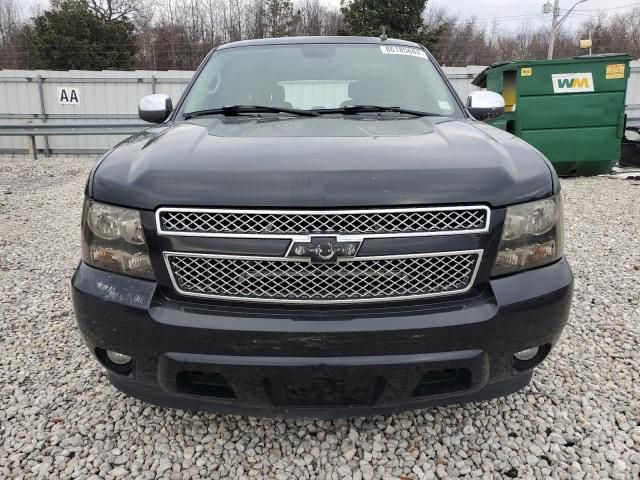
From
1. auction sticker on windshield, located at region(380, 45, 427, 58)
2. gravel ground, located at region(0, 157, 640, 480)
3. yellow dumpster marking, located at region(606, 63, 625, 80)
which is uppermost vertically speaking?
yellow dumpster marking, located at region(606, 63, 625, 80)

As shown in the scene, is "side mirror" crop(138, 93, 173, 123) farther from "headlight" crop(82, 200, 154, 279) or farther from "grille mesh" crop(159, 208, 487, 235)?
"grille mesh" crop(159, 208, 487, 235)

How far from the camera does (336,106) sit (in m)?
2.76

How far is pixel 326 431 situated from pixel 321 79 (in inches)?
79.0

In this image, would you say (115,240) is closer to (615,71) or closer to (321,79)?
(321,79)

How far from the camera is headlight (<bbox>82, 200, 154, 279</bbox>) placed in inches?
67.2

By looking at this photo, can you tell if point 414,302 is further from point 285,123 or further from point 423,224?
point 285,123

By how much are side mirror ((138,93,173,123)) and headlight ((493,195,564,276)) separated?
87.6 inches

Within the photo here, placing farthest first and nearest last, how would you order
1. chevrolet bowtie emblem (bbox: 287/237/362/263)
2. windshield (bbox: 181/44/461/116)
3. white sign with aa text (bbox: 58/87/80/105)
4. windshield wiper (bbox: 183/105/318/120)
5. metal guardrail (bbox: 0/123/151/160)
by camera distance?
white sign with aa text (bbox: 58/87/80/105), metal guardrail (bbox: 0/123/151/160), windshield (bbox: 181/44/461/116), windshield wiper (bbox: 183/105/318/120), chevrolet bowtie emblem (bbox: 287/237/362/263)

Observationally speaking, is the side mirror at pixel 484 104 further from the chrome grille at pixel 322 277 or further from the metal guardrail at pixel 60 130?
the metal guardrail at pixel 60 130

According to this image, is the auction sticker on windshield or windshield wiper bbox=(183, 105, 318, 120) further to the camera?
the auction sticker on windshield

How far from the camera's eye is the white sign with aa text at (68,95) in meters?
14.3

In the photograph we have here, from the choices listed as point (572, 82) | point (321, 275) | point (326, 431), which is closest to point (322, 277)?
point (321, 275)

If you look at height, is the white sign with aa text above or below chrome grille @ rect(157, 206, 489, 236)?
above

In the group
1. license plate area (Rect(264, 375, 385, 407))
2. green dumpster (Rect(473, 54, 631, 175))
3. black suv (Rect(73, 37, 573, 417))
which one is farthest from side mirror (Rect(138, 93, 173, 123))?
green dumpster (Rect(473, 54, 631, 175))
